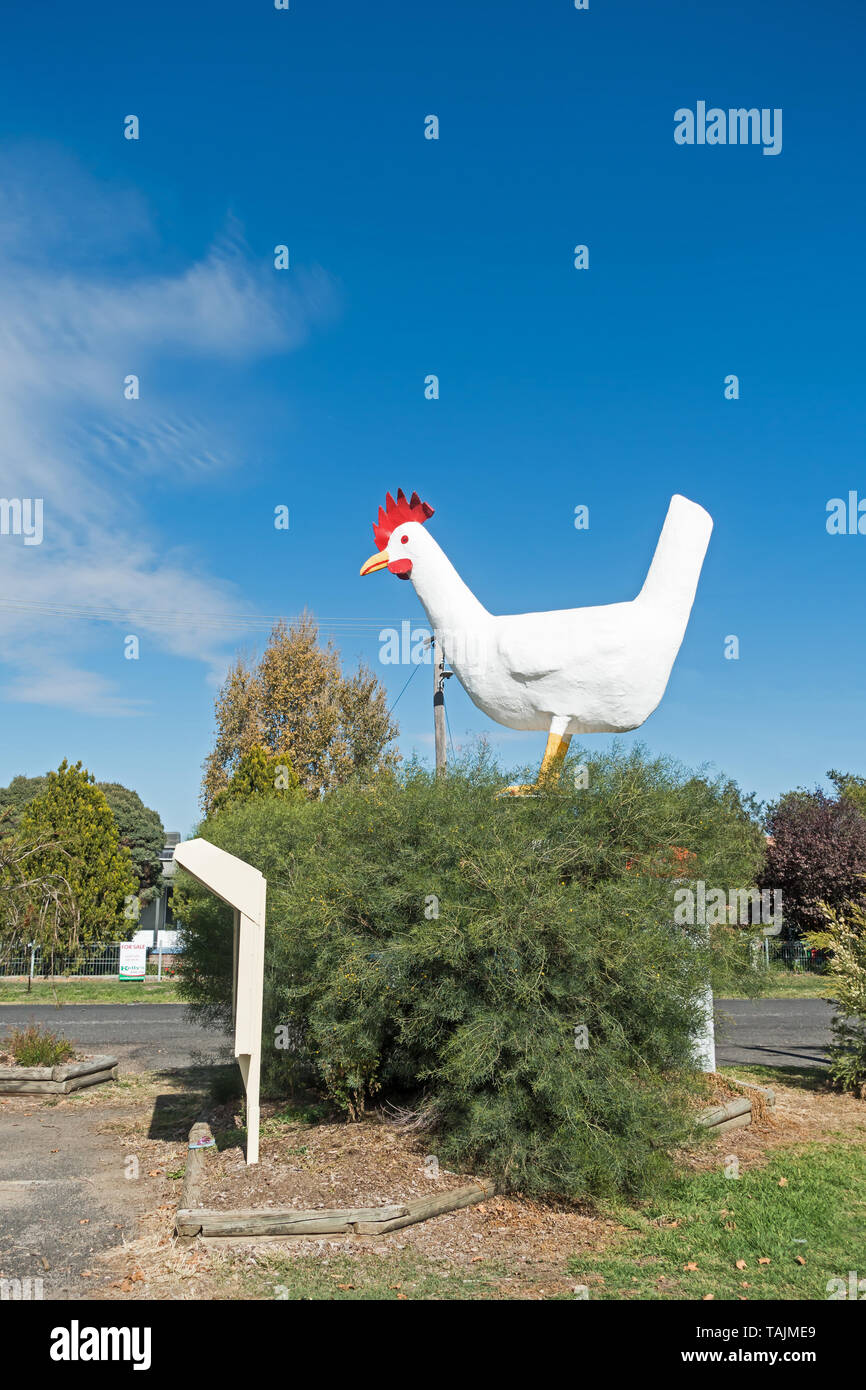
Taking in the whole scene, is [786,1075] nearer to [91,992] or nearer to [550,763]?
[550,763]

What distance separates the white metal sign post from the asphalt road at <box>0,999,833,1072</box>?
14.0ft

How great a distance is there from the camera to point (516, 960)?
5.97 meters

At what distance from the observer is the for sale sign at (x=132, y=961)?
76.5 ft

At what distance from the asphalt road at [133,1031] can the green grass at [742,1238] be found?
6359 millimetres

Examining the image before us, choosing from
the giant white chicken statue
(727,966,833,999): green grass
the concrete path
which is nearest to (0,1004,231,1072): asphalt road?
the concrete path

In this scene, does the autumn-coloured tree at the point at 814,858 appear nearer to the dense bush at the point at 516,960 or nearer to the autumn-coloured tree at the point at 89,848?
the autumn-coloured tree at the point at 89,848

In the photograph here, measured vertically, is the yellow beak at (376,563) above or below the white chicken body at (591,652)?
above

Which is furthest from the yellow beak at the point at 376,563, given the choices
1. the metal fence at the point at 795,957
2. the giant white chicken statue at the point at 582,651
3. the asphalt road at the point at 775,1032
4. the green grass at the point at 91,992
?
the metal fence at the point at 795,957

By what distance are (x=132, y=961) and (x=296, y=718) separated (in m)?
9.23

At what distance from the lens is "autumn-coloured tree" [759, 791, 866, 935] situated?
2622cm

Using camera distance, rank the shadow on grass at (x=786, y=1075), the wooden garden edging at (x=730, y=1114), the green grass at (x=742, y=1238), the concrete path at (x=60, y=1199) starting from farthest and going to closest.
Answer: the shadow on grass at (x=786, y=1075)
the wooden garden edging at (x=730, y=1114)
the concrete path at (x=60, y=1199)
the green grass at (x=742, y=1238)

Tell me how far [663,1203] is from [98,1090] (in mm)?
→ 7539

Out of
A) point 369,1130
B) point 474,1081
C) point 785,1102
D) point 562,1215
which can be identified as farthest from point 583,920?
point 785,1102

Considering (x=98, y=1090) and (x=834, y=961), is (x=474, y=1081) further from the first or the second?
(x=98, y=1090)
